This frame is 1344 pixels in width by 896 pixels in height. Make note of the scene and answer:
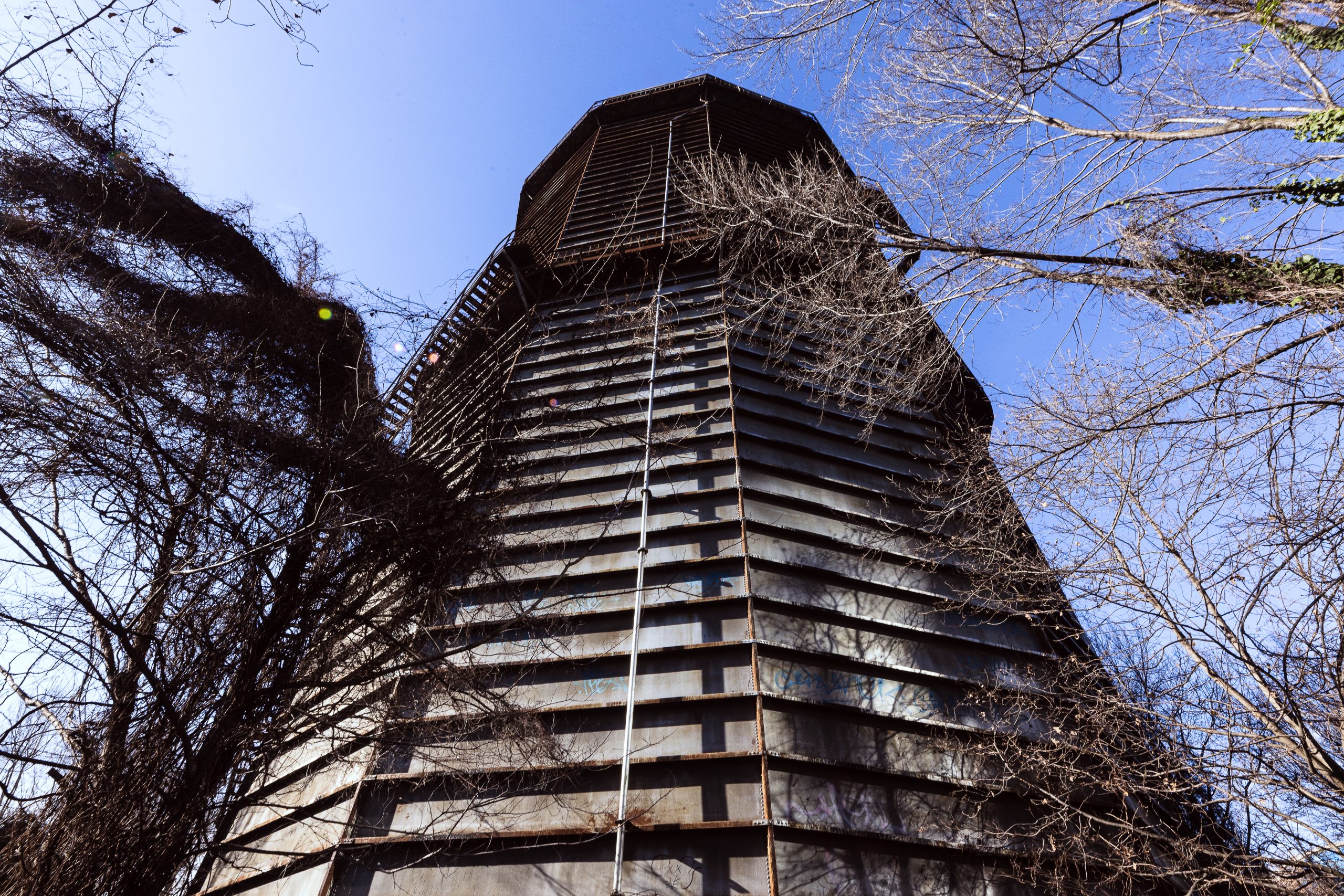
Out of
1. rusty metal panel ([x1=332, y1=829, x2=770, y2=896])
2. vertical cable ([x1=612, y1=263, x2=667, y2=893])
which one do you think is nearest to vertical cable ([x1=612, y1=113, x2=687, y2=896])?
vertical cable ([x1=612, y1=263, x2=667, y2=893])

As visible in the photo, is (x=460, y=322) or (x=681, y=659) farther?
(x=460, y=322)

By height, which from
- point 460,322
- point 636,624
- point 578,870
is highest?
point 460,322

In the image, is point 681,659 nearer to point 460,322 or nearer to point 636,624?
point 636,624

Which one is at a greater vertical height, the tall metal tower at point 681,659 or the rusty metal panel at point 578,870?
the tall metal tower at point 681,659

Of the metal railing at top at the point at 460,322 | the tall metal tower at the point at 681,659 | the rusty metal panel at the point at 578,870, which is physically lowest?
the rusty metal panel at the point at 578,870

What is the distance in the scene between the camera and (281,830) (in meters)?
4.68

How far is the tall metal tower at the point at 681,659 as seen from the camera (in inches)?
155

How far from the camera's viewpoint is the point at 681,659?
4.79m

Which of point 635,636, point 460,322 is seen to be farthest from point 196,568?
point 460,322

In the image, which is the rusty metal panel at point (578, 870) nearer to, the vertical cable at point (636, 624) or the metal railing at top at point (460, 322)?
the vertical cable at point (636, 624)

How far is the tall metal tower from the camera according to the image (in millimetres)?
3949

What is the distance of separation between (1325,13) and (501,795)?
724cm

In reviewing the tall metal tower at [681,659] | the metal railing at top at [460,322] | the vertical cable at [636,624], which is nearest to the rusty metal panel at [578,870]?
the tall metal tower at [681,659]

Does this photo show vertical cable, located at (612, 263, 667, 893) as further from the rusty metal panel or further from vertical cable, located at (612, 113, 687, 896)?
the rusty metal panel
